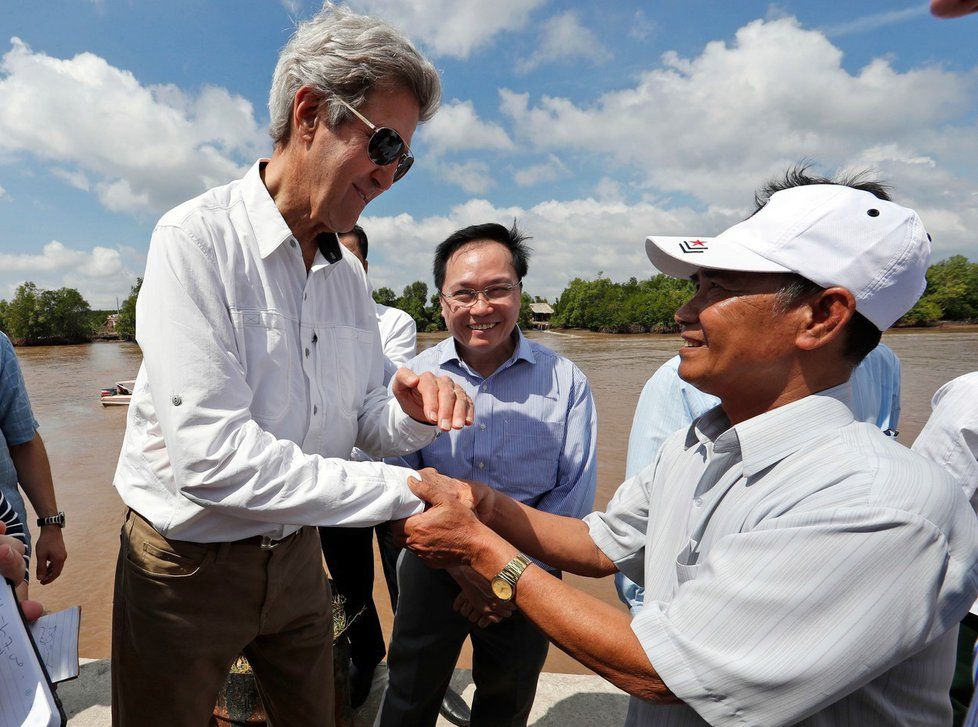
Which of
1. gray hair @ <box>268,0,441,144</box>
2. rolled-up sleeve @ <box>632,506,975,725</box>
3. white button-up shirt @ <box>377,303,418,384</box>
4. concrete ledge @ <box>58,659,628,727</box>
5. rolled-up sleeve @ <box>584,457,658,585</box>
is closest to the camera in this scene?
rolled-up sleeve @ <box>632,506,975,725</box>

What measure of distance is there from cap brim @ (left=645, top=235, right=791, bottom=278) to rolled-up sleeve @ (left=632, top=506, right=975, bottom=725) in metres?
0.56

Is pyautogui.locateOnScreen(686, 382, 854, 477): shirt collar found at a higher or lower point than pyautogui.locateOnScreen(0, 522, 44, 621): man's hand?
higher

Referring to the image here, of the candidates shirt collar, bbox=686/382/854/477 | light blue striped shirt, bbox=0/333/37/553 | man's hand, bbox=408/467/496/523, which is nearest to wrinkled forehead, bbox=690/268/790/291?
shirt collar, bbox=686/382/854/477

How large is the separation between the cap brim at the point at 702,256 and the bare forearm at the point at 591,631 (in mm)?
863

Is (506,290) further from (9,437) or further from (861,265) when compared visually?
(9,437)

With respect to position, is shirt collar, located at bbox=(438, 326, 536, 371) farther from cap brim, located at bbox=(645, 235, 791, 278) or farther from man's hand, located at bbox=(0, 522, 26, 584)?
man's hand, located at bbox=(0, 522, 26, 584)

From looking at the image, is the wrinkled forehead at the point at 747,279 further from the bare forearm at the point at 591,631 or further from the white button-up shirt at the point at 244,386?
the white button-up shirt at the point at 244,386

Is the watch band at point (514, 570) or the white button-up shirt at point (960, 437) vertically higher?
the white button-up shirt at point (960, 437)

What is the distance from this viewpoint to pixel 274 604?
6.50 feet

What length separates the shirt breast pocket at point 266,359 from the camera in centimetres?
170

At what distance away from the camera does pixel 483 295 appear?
2.80 meters

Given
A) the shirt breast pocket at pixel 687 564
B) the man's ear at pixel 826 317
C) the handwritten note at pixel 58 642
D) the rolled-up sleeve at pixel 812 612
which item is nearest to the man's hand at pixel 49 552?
the handwritten note at pixel 58 642

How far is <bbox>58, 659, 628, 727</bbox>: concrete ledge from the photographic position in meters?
2.95

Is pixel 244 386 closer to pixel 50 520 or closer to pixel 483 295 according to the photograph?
pixel 483 295
